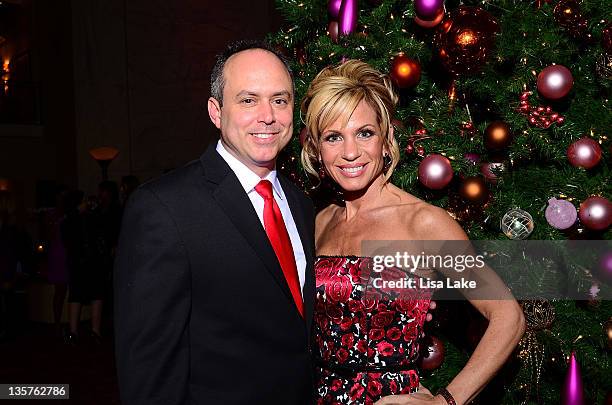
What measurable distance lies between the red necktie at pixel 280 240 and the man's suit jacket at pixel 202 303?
0.22 ft

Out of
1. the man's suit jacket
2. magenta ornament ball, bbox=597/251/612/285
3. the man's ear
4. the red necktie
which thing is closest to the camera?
the man's suit jacket

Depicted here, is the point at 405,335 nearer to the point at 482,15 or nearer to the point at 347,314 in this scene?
the point at 347,314

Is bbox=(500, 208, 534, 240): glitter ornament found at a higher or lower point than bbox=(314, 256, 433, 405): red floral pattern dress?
higher

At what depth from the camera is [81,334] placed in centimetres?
715

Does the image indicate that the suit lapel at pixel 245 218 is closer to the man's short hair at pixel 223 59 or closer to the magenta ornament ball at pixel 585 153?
the man's short hair at pixel 223 59

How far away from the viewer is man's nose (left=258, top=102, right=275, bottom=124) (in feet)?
5.98

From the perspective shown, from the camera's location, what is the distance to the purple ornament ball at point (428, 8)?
222cm

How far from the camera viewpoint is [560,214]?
7.04 ft

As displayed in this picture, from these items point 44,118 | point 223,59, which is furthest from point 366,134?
point 44,118

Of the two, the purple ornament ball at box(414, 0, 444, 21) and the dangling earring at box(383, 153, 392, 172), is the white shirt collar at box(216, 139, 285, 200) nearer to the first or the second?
the dangling earring at box(383, 153, 392, 172)

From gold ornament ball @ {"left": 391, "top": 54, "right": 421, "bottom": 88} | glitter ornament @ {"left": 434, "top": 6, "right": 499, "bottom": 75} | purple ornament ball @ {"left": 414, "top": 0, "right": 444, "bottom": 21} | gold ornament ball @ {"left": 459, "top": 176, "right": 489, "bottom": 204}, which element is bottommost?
gold ornament ball @ {"left": 459, "top": 176, "right": 489, "bottom": 204}

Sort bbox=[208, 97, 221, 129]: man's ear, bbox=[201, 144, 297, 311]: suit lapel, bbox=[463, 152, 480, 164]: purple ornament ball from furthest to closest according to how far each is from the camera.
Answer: bbox=[463, 152, 480, 164]: purple ornament ball, bbox=[208, 97, 221, 129]: man's ear, bbox=[201, 144, 297, 311]: suit lapel

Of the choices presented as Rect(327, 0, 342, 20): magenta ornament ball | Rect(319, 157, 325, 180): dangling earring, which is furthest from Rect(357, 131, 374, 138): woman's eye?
Rect(327, 0, 342, 20): magenta ornament ball

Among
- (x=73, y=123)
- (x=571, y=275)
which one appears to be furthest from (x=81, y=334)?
(x=571, y=275)
